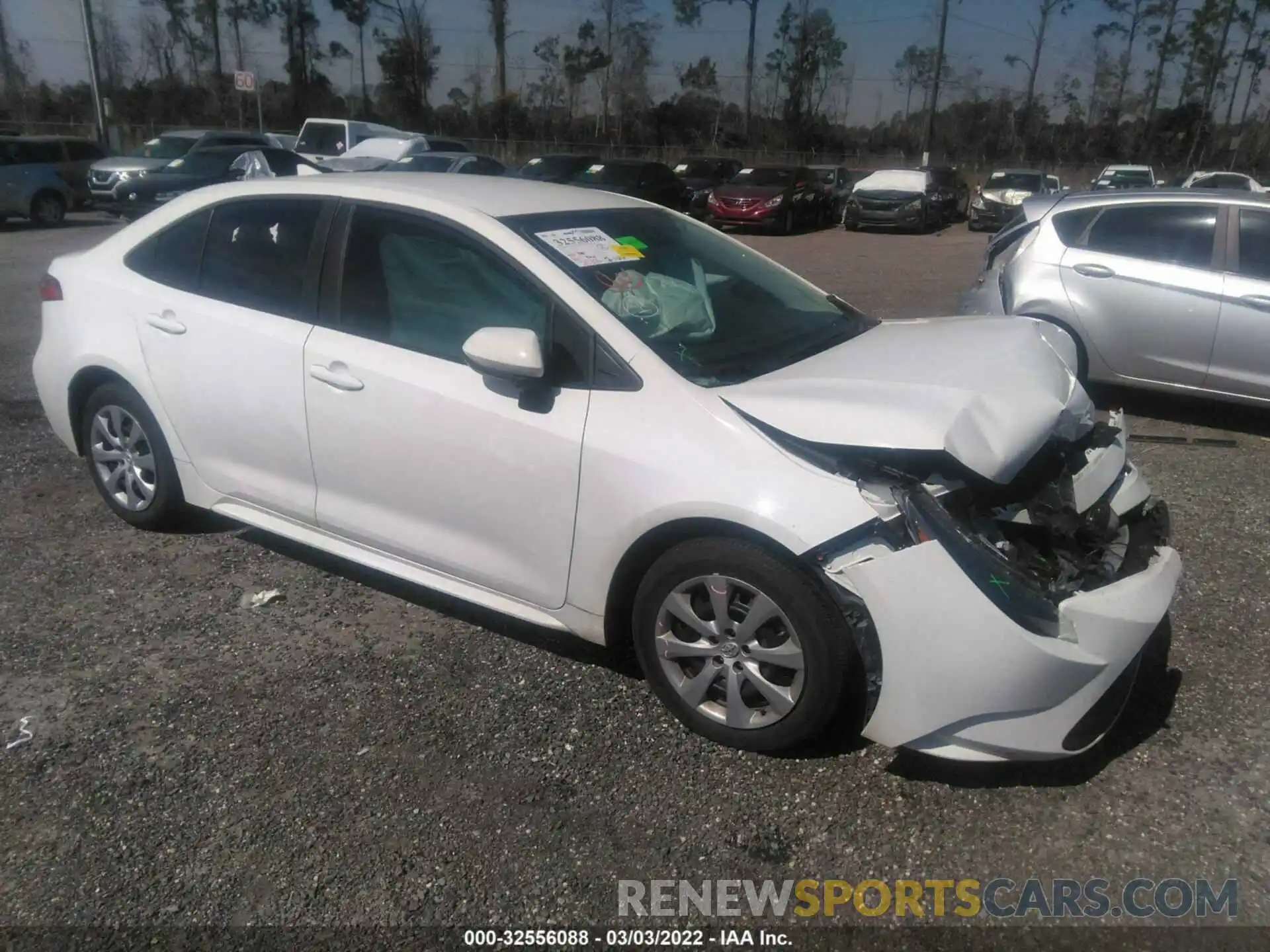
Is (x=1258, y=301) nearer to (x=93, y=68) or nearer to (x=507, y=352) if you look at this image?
(x=507, y=352)

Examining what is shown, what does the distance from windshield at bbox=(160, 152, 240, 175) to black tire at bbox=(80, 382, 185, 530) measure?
50.9ft

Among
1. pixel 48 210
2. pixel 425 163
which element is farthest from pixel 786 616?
pixel 48 210

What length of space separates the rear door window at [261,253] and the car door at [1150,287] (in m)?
5.04

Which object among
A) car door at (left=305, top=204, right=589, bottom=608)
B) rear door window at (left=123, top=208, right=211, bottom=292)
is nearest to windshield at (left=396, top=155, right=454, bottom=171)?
rear door window at (left=123, top=208, right=211, bottom=292)

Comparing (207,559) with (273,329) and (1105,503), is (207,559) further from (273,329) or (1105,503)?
(1105,503)

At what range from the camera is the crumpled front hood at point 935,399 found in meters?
2.78

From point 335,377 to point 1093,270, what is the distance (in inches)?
204

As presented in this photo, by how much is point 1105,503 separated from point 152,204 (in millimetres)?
18573

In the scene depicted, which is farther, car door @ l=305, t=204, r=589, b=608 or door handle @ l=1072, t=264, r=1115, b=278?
door handle @ l=1072, t=264, r=1115, b=278

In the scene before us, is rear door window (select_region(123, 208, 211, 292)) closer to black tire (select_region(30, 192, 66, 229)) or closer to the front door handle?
the front door handle

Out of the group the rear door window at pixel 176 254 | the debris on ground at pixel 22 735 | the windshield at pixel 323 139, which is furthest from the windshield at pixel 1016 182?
the debris on ground at pixel 22 735

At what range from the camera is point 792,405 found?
2.90 m

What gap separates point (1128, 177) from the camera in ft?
94.3

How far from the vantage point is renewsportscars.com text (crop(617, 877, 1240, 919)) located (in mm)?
2484
